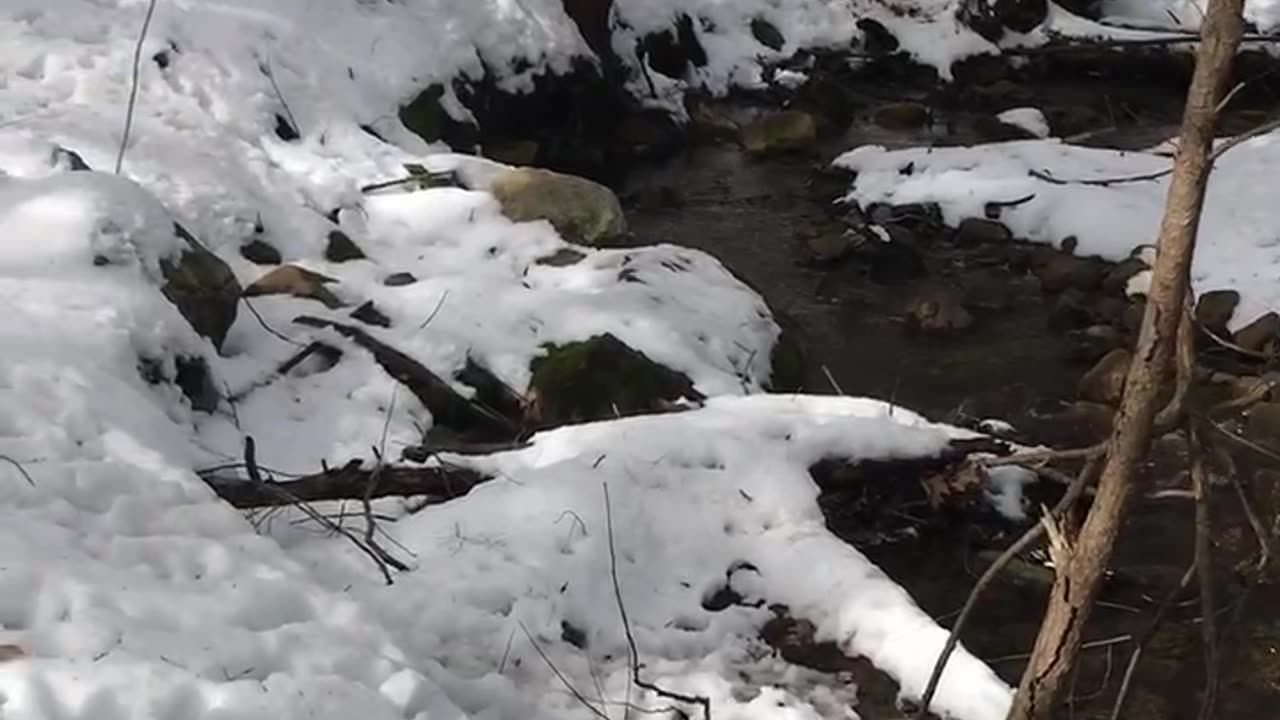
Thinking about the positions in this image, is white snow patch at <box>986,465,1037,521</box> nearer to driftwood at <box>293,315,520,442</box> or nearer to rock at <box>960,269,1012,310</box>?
driftwood at <box>293,315,520,442</box>

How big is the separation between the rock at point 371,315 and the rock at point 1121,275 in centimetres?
434

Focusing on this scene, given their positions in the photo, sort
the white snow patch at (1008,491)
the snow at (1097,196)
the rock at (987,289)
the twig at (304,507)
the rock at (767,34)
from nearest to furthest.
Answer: the twig at (304,507) → the white snow patch at (1008,491) → the rock at (987,289) → the snow at (1097,196) → the rock at (767,34)

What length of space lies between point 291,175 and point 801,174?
4220mm

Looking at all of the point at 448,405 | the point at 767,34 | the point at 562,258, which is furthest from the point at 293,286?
the point at 767,34

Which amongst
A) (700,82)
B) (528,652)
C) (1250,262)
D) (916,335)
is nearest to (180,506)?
(528,652)

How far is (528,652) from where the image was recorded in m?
4.50

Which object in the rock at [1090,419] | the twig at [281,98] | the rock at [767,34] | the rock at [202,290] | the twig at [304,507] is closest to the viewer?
the twig at [304,507]

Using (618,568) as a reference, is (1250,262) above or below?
below

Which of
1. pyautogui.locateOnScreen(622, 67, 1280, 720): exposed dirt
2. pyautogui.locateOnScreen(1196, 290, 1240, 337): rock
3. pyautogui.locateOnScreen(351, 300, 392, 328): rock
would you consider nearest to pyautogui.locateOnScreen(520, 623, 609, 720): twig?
pyautogui.locateOnScreen(622, 67, 1280, 720): exposed dirt

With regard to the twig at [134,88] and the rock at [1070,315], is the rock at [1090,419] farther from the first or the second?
the twig at [134,88]

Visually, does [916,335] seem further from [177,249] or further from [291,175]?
[177,249]

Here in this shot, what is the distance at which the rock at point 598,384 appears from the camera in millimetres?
6520

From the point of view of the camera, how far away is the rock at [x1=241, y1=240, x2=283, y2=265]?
24.6 ft

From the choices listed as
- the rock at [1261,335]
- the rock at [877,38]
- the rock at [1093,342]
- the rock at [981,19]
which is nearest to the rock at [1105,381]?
the rock at [1093,342]
